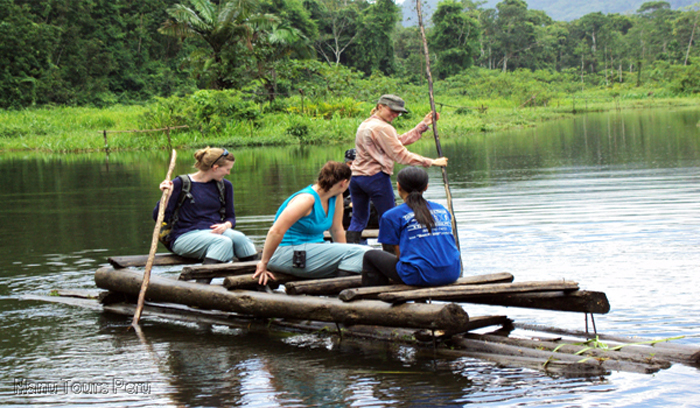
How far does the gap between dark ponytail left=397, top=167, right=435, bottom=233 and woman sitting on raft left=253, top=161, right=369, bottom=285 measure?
652 mm

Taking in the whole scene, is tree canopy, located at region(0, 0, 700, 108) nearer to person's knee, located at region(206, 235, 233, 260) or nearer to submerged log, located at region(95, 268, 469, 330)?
submerged log, located at region(95, 268, 469, 330)

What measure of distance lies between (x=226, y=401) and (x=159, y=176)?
1543cm

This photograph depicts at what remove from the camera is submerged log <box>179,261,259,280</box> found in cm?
601

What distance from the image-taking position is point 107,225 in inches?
463

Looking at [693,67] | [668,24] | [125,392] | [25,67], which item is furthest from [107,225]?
[668,24]

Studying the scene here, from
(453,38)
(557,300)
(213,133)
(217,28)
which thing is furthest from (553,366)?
(453,38)

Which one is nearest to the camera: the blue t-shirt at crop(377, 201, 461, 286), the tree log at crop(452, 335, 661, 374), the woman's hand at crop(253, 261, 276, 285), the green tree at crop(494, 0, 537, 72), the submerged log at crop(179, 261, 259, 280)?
the tree log at crop(452, 335, 661, 374)

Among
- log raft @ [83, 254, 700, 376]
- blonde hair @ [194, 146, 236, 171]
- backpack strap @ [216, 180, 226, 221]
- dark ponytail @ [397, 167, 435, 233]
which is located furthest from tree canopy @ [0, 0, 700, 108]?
dark ponytail @ [397, 167, 435, 233]

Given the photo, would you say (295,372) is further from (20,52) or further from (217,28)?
(20,52)

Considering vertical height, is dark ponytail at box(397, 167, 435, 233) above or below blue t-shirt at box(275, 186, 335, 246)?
above

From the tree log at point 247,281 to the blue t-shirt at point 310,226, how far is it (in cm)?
27

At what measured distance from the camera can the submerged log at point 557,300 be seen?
4.57 meters

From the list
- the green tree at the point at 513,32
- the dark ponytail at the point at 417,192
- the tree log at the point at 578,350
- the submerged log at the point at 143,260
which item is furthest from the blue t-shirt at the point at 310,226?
the green tree at the point at 513,32

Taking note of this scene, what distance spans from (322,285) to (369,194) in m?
1.61
